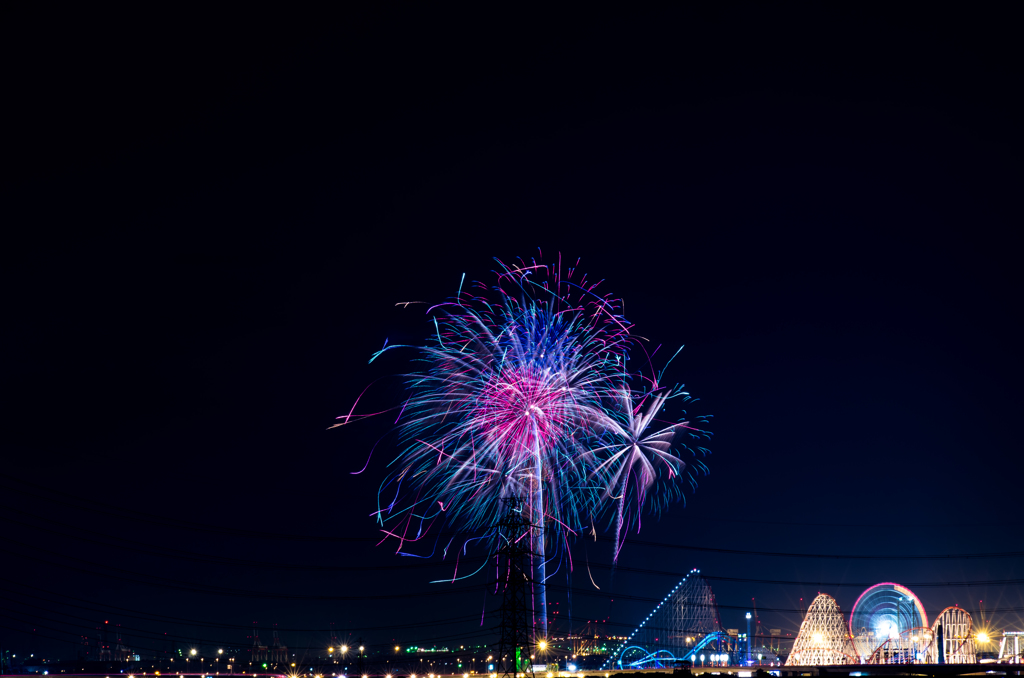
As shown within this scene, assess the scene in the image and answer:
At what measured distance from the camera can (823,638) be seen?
17500cm

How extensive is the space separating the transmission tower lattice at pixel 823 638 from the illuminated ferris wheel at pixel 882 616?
457 centimetres

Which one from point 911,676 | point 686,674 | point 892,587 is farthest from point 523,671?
point 892,587

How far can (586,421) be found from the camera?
219 ft

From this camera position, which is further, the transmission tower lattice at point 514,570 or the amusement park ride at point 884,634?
the amusement park ride at point 884,634

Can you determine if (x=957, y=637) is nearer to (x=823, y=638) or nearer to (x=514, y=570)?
(x=823, y=638)

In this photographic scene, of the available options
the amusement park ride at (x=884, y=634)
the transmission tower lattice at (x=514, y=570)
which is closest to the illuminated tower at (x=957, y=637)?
the amusement park ride at (x=884, y=634)

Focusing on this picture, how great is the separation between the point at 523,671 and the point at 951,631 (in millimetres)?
128755

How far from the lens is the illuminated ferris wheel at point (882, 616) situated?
160750 mm

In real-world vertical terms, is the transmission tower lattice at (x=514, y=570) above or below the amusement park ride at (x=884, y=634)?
above

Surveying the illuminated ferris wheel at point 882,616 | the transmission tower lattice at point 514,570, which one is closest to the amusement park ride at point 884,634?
the illuminated ferris wheel at point 882,616

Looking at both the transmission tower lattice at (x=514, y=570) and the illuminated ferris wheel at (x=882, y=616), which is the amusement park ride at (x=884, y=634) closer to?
the illuminated ferris wheel at (x=882, y=616)

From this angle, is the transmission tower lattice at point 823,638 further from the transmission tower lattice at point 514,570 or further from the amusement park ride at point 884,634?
the transmission tower lattice at point 514,570

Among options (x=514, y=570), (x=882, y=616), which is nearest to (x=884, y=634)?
(x=882, y=616)

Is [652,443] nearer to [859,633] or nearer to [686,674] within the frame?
[686,674]
